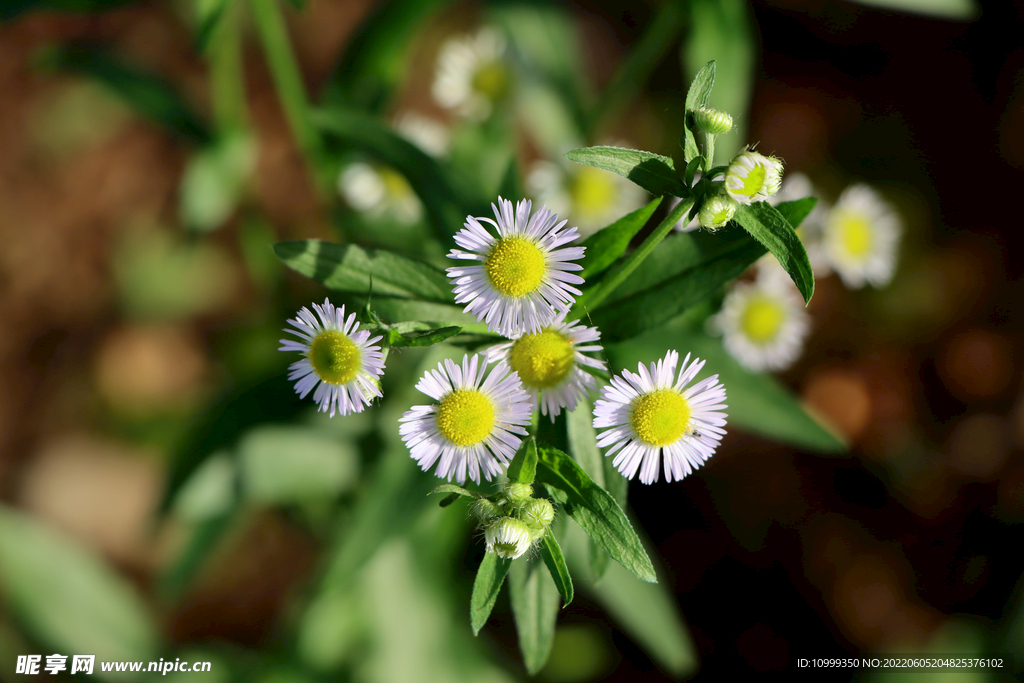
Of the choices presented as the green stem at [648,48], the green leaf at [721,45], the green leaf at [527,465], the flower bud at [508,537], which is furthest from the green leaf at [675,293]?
the green stem at [648,48]

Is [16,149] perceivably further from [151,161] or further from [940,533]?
[940,533]

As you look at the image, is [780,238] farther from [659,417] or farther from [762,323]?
[762,323]

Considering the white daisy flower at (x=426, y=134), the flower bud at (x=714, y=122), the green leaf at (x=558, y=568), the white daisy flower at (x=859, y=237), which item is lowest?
the green leaf at (x=558, y=568)

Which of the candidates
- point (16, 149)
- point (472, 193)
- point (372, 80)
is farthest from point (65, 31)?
point (472, 193)

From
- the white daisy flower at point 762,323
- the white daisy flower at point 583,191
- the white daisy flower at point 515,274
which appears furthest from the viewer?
the white daisy flower at point 583,191

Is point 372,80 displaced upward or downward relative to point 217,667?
upward

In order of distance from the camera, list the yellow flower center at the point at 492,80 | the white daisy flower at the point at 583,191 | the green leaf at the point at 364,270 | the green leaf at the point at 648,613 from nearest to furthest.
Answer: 1. the green leaf at the point at 364,270
2. the green leaf at the point at 648,613
3. the white daisy flower at the point at 583,191
4. the yellow flower center at the point at 492,80

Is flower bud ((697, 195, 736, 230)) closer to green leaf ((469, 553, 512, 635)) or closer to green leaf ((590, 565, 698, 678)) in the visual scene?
green leaf ((469, 553, 512, 635))

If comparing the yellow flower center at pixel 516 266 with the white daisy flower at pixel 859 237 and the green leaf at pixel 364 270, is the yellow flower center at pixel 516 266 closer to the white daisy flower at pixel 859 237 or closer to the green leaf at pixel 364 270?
the green leaf at pixel 364 270
